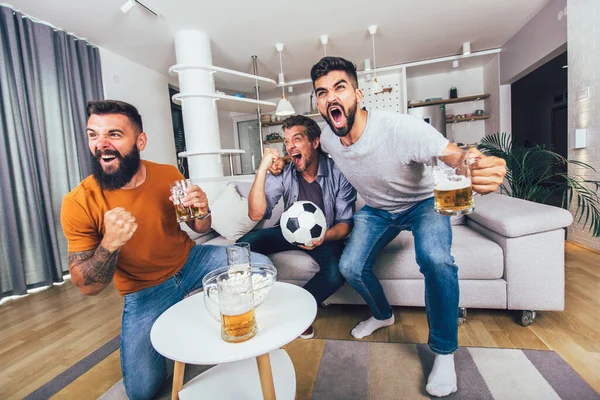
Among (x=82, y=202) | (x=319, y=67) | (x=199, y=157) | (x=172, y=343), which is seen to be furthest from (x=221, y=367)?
(x=199, y=157)

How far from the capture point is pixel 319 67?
53.5 inches

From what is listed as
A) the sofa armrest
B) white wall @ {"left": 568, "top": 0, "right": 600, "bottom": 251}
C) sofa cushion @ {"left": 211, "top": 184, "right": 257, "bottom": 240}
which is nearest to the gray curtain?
sofa cushion @ {"left": 211, "top": 184, "right": 257, "bottom": 240}

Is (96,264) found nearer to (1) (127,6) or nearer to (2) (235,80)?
(1) (127,6)

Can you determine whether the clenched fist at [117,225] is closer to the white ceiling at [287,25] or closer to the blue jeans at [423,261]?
the blue jeans at [423,261]

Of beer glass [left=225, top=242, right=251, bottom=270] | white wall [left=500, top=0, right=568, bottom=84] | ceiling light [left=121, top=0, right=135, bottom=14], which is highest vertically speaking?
ceiling light [left=121, top=0, right=135, bottom=14]

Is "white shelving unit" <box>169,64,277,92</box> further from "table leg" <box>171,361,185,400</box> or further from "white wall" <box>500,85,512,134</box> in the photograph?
"white wall" <box>500,85,512,134</box>

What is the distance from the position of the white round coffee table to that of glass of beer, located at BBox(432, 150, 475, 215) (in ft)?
1.69

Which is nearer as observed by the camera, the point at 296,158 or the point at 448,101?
the point at 296,158

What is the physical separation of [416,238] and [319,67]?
0.86 meters

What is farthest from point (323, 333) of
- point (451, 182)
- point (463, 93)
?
point (463, 93)

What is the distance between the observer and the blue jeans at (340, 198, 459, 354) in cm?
114

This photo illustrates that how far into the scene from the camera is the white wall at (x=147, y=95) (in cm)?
360

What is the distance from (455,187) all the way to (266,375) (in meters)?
0.75

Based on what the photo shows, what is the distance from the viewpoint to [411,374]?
1.20 metres
